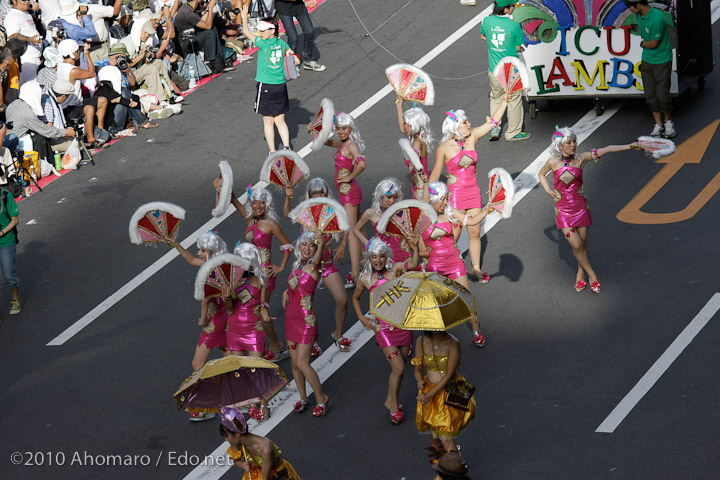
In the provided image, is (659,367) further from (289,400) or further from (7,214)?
(7,214)

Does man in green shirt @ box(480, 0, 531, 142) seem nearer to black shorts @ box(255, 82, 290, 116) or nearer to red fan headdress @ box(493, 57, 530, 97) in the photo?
red fan headdress @ box(493, 57, 530, 97)

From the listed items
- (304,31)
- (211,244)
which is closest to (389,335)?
(211,244)

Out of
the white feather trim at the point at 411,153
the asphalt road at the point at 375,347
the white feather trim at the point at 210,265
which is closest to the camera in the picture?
the asphalt road at the point at 375,347

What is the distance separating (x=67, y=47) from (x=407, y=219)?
8.98 metres

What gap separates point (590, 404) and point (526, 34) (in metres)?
7.50

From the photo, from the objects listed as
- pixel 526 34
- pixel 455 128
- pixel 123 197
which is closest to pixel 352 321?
pixel 455 128

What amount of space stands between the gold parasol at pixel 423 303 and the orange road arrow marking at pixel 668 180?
479cm

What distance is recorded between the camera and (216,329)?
10.3 metres

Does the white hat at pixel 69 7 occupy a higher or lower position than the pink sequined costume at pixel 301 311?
higher

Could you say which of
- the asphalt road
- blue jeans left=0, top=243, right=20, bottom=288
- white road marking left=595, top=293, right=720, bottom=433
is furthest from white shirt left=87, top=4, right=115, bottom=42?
white road marking left=595, top=293, right=720, bottom=433

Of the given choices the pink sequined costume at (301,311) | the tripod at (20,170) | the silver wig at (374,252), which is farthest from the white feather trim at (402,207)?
the tripod at (20,170)

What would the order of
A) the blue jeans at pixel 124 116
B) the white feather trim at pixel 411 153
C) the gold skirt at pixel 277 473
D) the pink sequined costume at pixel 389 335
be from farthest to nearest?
the blue jeans at pixel 124 116, the white feather trim at pixel 411 153, the pink sequined costume at pixel 389 335, the gold skirt at pixel 277 473

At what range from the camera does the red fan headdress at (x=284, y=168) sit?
464 inches

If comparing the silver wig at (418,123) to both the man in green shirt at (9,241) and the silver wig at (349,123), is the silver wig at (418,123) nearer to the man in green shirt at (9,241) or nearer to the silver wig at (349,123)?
the silver wig at (349,123)
